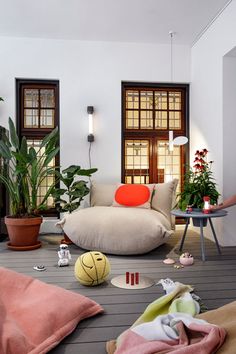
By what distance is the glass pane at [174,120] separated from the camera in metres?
5.04

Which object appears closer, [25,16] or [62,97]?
[25,16]

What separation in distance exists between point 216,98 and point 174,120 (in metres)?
1.09

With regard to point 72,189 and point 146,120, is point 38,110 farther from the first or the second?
point 146,120

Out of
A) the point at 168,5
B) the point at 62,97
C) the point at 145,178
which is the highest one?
the point at 168,5

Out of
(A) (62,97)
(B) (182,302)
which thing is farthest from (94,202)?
(B) (182,302)

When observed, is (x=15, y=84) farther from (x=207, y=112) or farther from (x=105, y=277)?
(x=105, y=277)

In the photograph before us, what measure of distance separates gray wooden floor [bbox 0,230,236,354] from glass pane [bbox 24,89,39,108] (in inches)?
85.1

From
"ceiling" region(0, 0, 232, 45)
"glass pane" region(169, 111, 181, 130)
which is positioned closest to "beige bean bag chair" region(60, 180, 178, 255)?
"glass pane" region(169, 111, 181, 130)

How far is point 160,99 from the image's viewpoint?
5016 millimetres

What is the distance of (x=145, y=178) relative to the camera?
16.4 ft

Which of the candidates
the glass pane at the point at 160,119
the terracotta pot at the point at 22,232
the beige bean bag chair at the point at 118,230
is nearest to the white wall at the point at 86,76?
the glass pane at the point at 160,119

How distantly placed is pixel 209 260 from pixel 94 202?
1773 millimetres

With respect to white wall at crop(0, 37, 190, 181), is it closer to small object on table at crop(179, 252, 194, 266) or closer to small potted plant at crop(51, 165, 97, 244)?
small potted plant at crop(51, 165, 97, 244)

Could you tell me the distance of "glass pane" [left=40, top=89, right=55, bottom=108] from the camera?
188 inches
